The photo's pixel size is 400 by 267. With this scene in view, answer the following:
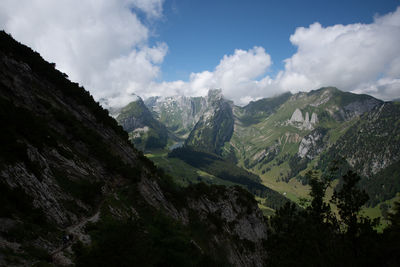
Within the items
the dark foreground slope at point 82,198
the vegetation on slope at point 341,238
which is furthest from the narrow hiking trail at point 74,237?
the vegetation on slope at point 341,238

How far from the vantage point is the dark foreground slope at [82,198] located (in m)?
15.9

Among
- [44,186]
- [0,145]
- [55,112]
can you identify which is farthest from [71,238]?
[55,112]

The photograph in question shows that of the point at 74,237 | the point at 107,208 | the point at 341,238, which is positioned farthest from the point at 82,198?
the point at 341,238

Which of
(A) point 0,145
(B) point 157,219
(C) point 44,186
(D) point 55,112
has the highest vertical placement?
(D) point 55,112

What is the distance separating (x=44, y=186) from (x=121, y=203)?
39.8 feet

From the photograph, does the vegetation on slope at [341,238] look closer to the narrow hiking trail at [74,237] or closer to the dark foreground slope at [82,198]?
the dark foreground slope at [82,198]

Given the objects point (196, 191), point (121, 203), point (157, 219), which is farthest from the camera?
point (196, 191)

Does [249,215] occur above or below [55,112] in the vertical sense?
below

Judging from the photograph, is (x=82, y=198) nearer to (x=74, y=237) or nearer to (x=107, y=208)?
(x=107, y=208)

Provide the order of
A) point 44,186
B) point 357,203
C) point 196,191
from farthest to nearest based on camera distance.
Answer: point 196,191 → point 357,203 → point 44,186

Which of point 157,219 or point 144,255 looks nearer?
point 144,255

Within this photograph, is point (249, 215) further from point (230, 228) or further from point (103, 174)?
point (103, 174)

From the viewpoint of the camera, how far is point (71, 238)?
1983 cm

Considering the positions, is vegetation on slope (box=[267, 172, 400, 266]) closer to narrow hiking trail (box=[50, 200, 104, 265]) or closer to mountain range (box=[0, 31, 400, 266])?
mountain range (box=[0, 31, 400, 266])
